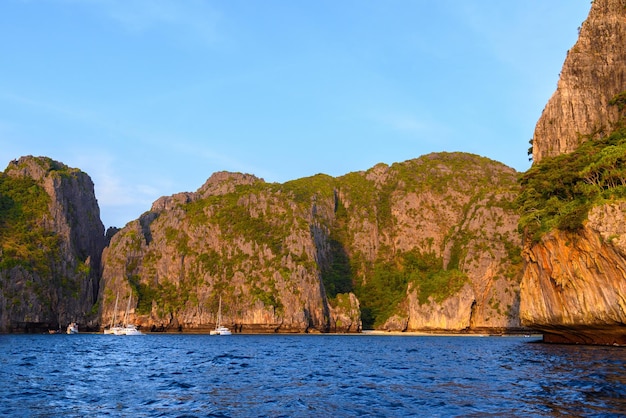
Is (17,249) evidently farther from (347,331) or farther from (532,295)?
(532,295)

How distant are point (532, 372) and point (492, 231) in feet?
549

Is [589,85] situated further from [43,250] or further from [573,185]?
[43,250]

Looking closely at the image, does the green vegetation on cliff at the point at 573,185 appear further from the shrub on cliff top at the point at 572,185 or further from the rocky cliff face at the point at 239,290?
the rocky cliff face at the point at 239,290

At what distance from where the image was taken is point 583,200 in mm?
61469

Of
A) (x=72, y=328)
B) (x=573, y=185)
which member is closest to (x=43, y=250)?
(x=72, y=328)

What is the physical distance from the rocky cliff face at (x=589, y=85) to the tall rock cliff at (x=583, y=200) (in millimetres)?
156

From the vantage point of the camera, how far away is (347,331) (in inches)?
6855

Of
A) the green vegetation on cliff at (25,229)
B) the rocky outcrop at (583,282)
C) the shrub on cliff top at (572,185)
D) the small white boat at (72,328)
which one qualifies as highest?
the green vegetation on cliff at (25,229)

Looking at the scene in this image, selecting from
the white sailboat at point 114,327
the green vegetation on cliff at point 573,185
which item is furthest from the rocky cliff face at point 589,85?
the white sailboat at point 114,327

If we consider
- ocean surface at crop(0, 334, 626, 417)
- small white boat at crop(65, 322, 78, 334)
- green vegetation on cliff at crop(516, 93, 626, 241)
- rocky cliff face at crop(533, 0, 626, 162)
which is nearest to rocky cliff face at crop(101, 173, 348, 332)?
small white boat at crop(65, 322, 78, 334)

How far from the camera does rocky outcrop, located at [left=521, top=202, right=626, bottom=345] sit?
170 ft

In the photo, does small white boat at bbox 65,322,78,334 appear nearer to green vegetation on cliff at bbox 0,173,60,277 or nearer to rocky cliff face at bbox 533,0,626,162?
green vegetation on cliff at bbox 0,173,60,277

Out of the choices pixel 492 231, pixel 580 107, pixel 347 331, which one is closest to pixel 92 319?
pixel 347 331

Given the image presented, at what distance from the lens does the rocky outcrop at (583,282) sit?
51.7m
